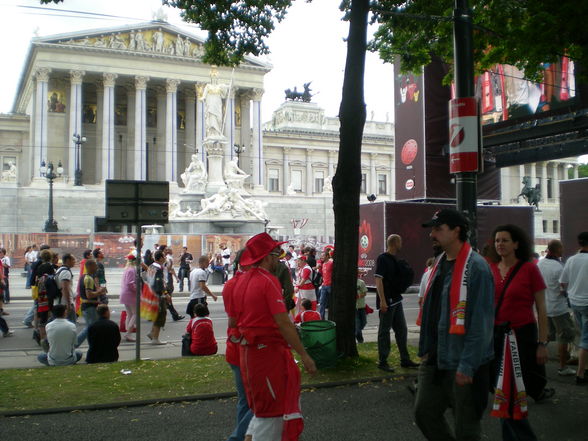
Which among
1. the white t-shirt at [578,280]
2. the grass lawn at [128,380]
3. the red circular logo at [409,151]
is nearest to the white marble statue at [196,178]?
the red circular logo at [409,151]

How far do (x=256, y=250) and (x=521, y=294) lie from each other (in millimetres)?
2457

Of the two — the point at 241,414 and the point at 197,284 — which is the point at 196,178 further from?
the point at 241,414

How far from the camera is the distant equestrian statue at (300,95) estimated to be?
89.1m

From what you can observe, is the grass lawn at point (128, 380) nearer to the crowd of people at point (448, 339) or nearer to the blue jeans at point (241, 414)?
the blue jeans at point (241, 414)

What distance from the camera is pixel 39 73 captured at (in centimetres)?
6341

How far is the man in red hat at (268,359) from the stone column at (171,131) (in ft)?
207

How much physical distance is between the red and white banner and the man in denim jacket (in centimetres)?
368

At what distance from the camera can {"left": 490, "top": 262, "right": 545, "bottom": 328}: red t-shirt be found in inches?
216

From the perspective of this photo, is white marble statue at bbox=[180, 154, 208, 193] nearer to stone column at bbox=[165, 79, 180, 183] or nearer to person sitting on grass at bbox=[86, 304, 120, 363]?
stone column at bbox=[165, 79, 180, 183]

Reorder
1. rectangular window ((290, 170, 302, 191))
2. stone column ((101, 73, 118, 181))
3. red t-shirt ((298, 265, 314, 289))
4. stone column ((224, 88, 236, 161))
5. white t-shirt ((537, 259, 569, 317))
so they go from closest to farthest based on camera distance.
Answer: white t-shirt ((537, 259, 569, 317)) → red t-shirt ((298, 265, 314, 289)) → stone column ((101, 73, 118, 181)) → stone column ((224, 88, 236, 161)) → rectangular window ((290, 170, 302, 191))

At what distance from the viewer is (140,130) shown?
216ft

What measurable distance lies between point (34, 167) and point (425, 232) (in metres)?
48.3

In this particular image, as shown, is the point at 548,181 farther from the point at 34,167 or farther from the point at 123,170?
the point at 34,167

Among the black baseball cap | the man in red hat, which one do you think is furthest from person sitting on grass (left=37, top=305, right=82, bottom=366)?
the black baseball cap
